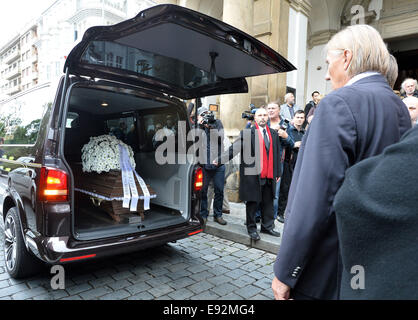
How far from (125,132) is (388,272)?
4.45 metres

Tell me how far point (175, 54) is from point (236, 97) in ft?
13.2

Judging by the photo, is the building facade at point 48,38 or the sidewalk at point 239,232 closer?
the sidewalk at point 239,232

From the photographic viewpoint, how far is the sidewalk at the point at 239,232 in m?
4.14

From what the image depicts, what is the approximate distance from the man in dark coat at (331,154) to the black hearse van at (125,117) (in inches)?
59.3

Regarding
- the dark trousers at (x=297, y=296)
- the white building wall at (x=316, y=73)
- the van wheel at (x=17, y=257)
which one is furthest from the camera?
the white building wall at (x=316, y=73)

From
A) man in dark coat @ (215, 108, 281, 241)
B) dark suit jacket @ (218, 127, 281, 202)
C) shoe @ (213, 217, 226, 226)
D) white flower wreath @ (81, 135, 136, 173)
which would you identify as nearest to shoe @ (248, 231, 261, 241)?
man in dark coat @ (215, 108, 281, 241)

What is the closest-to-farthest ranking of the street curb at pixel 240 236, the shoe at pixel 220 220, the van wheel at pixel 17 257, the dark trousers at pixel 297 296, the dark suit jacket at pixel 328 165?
the dark suit jacket at pixel 328 165 → the dark trousers at pixel 297 296 → the van wheel at pixel 17 257 → the street curb at pixel 240 236 → the shoe at pixel 220 220

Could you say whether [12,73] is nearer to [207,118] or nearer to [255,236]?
[207,118]

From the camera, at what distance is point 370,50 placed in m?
1.30

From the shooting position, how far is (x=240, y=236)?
177 inches

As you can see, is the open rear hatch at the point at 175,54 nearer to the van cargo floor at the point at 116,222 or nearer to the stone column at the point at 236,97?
the van cargo floor at the point at 116,222

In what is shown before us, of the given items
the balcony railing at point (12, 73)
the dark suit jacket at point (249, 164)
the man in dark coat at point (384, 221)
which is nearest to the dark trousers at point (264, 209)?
the dark suit jacket at point (249, 164)
